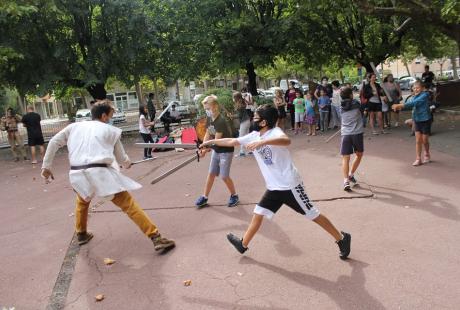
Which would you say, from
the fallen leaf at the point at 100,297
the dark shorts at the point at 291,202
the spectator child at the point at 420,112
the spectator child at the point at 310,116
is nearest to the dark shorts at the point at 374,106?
the spectator child at the point at 310,116

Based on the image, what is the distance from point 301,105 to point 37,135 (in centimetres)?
857

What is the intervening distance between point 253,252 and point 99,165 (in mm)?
1931

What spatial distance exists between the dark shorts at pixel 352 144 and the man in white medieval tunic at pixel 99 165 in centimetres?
326

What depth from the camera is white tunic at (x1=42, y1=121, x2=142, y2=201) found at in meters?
4.62

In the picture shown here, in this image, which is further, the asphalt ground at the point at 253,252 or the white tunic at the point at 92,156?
the white tunic at the point at 92,156

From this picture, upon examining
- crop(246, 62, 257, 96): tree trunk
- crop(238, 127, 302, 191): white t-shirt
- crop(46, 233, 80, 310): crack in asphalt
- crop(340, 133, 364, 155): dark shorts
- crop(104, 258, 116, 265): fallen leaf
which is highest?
crop(246, 62, 257, 96): tree trunk

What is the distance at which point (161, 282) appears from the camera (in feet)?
13.4

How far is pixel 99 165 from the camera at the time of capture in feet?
15.3

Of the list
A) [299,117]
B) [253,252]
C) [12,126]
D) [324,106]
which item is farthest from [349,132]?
[12,126]

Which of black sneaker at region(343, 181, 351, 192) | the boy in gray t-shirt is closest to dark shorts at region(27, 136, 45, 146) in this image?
the boy in gray t-shirt

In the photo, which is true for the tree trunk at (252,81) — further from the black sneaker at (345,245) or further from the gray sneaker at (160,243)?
the black sneaker at (345,245)

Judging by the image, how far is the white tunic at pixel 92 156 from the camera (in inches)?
182

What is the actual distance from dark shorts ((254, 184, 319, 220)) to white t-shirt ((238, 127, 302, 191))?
6 cm

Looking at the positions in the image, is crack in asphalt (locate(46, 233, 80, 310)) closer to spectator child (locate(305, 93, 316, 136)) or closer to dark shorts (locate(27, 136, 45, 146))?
dark shorts (locate(27, 136, 45, 146))
